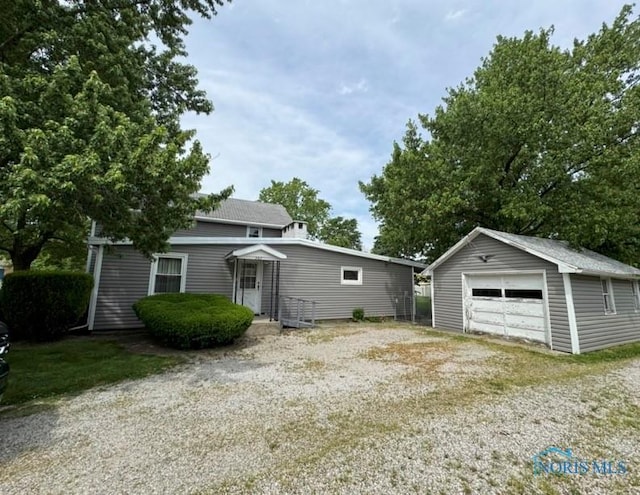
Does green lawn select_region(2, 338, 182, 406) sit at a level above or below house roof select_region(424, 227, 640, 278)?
below

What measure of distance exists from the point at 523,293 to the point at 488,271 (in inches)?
44.5

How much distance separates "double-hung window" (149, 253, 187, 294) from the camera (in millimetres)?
9742

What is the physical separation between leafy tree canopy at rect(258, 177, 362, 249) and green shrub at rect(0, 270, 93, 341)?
1102 inches

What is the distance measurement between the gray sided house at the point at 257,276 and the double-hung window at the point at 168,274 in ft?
0.10

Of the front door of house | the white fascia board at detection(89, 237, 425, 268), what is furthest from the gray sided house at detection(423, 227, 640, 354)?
the front door of house

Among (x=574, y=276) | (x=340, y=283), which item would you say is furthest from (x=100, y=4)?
(x=574, y=276)

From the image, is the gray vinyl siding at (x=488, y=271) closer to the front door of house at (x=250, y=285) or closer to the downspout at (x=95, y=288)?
the front door of house at (x=250, y=285)

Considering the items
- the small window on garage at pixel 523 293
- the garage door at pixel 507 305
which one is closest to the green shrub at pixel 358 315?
A: the garage door at pixel 507 305

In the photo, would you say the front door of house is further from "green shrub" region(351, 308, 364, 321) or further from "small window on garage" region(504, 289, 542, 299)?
"small window on garage" region(504, 289, 542, 299)

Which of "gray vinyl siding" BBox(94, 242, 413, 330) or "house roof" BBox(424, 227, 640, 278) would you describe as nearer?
"house roof" BBox(424, 227, 640, 278)

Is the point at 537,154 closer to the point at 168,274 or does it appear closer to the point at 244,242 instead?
the point at 244,242

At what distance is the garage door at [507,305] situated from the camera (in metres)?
8.28

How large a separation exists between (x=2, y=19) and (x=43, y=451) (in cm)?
881

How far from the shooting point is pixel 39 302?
24.3 ft
